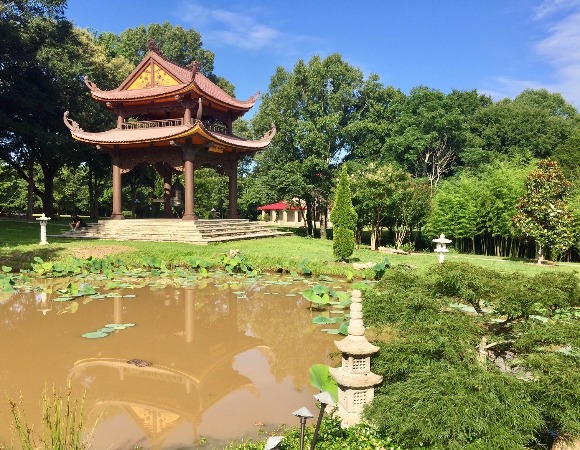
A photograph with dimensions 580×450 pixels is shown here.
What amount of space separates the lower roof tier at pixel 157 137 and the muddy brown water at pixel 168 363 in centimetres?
1065

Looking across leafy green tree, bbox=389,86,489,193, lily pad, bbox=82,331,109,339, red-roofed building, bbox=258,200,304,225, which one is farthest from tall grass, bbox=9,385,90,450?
red-roofed building, bbox=258,200,304,225

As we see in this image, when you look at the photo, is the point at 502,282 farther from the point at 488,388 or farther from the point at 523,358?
the point at 488,388

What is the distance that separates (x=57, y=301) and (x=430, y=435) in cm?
920

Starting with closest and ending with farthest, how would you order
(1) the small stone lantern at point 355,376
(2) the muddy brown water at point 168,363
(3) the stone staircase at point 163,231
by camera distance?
(1) the small stone lantern at point 355,376 → (2) the muddy brown water at point 168,363 → (3) the stone staircase at point 163,231

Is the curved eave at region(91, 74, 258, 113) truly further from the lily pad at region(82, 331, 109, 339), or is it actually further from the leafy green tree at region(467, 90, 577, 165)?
the leafy green tree at region(467, 90, 577, 165)

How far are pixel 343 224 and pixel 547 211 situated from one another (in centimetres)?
815

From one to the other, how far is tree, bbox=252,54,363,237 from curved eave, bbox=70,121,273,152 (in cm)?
575

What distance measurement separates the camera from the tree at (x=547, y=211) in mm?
15812

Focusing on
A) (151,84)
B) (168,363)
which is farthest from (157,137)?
(168,363)

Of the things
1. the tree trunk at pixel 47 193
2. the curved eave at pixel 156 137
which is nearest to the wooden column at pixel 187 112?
the curved eave at pixel 156 137

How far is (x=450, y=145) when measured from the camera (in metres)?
31.8

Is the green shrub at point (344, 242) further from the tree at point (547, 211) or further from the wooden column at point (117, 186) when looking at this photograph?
the wooden column at point (117, 186)

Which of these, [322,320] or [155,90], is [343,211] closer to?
[322,320]

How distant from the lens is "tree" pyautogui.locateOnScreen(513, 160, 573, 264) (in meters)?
15.8
